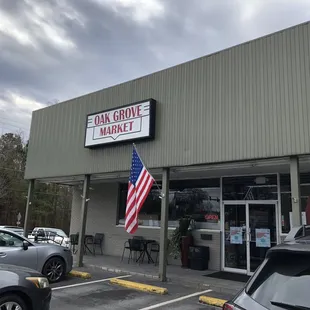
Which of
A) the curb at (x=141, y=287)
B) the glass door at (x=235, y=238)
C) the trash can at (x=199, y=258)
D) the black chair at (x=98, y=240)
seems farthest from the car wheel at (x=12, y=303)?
the black chair at (x=98, y=240)

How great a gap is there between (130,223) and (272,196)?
462cm

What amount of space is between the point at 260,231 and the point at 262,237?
189 mm

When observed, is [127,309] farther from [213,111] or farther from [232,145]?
[213,111]

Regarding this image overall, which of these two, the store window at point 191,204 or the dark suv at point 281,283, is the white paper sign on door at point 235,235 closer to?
the store window at point 191,204

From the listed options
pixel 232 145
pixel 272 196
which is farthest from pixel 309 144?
pixel 272 196

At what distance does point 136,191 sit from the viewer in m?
9.33

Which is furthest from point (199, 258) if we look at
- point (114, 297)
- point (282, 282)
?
point (282, 282)

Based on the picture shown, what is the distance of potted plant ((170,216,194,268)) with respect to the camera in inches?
459

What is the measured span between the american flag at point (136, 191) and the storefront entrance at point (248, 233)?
360cm

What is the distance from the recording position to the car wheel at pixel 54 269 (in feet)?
29.0

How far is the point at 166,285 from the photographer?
29.3 ft

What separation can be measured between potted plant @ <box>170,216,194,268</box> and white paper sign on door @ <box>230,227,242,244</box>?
5.00 feet

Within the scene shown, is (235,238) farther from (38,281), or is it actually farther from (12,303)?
(12,303)

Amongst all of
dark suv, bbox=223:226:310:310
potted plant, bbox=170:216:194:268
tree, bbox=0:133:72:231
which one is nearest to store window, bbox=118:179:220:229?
potted plant, bbox=170:216:194:268
